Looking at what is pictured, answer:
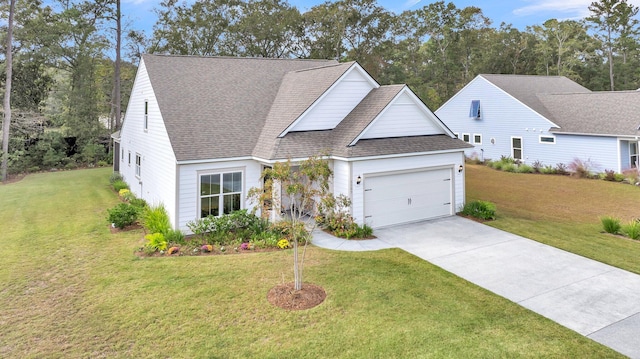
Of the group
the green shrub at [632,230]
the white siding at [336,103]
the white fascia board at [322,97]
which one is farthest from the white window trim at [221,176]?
the green shrub at [632,230]

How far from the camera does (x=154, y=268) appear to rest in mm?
9281

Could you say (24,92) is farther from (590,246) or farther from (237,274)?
(590,246)

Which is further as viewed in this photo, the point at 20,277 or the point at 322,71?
the point at 322,71

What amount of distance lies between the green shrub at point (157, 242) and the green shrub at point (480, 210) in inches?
422

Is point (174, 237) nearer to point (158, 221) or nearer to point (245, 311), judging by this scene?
point (158, 221)

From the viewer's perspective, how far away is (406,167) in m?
13.3

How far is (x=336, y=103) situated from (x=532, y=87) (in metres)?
23.6

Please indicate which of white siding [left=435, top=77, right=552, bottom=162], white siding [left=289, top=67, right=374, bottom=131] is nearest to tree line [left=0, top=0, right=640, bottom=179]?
white siding [left=435, top=77, right=552, bottom=162]

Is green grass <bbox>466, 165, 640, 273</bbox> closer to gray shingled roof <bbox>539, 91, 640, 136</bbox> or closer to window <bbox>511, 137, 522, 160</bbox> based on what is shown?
window <bbox>511, 137, 522, 160</bbox>

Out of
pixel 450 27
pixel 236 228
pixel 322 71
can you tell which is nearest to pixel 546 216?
pixel 322 71

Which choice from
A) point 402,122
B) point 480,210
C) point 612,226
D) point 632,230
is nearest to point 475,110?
point 480,210

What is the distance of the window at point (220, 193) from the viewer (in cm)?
1232

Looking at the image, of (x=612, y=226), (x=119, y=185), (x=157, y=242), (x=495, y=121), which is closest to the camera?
(x=157, y=242)

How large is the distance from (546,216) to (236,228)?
1195cm
